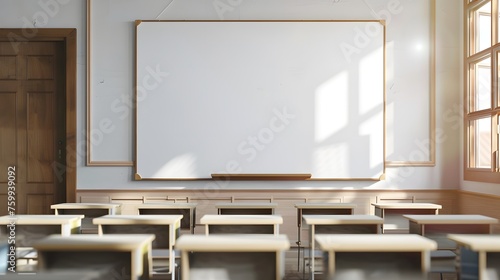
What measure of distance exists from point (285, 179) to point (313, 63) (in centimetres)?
155

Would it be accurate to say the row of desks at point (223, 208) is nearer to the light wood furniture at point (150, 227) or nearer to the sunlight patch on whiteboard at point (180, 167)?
the light wood furniture at point (150, 227)

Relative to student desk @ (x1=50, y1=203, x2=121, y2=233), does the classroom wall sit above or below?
above

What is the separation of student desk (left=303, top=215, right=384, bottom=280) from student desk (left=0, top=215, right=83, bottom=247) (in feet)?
5.63

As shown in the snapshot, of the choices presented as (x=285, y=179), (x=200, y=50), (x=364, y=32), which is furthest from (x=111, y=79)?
(x=364, y=32)

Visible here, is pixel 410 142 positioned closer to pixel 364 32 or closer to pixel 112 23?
pixel 364 32

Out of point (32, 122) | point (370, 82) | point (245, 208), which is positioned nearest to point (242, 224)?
point (245, 208)

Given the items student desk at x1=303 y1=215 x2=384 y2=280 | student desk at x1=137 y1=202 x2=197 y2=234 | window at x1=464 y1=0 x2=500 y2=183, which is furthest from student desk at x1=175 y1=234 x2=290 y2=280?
window at x1=464 y1=0 x2=500 y2=183

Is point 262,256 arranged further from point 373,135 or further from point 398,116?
point 398,116

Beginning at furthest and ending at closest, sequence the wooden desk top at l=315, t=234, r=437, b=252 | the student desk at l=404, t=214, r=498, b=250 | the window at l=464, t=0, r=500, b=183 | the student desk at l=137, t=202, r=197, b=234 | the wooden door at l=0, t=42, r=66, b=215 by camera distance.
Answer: the wooden door at l=0, t=42, r=66, b=215 → the window at l=464, t=0, r=500, b=183 → the student desk at l=137, t=202, r=197, b=234 → the student desk at l=404, t=214, r=498, b=250 → the wooden desk top at l=315, t=234, r=437, b=252

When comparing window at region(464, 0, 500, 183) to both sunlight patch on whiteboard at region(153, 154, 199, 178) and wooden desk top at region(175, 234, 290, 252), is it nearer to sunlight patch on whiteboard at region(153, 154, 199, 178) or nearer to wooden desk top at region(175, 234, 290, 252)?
sunlight patch on whiteboard at region(153, 154, 199, 178)

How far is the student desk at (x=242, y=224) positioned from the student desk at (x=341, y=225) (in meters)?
0.25

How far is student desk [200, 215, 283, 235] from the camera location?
11.8 feet

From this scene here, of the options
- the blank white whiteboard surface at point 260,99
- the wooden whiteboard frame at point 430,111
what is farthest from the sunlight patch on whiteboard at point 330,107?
the wooden whiteboard frame at point 430,111

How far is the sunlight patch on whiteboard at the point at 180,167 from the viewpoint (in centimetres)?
664
